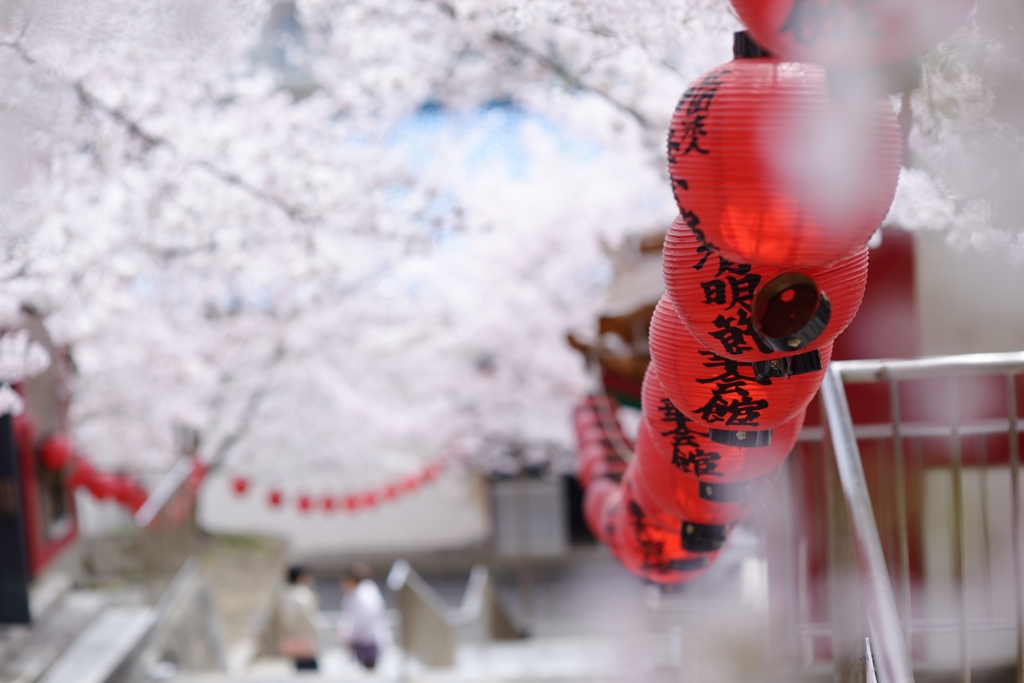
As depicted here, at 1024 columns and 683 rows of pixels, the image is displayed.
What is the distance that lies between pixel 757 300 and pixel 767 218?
190mm

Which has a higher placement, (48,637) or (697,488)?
(697,488)

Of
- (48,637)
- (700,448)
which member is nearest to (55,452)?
(48,637)

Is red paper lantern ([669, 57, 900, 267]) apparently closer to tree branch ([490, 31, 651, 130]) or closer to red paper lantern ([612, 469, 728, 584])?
red paper lantern ([612, 469, 728, 584])

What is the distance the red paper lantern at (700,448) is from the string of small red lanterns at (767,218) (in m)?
0.20

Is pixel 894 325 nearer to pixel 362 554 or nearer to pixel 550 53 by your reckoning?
pixel 550 53

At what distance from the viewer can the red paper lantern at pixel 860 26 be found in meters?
1.47

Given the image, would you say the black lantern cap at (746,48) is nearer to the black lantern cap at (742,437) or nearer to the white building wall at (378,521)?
the black lantern cap at (742,437)

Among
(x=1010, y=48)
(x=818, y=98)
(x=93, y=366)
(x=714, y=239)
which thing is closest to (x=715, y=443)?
(x=714, y=239)

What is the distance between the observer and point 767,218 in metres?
1.69

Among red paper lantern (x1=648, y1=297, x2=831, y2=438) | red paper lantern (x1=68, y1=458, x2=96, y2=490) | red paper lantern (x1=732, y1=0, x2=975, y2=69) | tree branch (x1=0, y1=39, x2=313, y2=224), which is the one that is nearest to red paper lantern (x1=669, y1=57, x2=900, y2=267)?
red paper lantern (x1=732, y1=0, x2=975, y2=69)

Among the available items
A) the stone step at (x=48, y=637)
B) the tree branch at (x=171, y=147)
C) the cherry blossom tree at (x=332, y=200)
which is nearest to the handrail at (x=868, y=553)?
the cherry blossom tree at (x=332, y=200)

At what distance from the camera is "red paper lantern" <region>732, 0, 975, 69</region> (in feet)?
4.84

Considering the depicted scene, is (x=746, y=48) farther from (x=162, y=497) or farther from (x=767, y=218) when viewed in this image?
(x=162, y=497)

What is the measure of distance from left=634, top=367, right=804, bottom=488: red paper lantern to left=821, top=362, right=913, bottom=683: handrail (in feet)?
0.49
